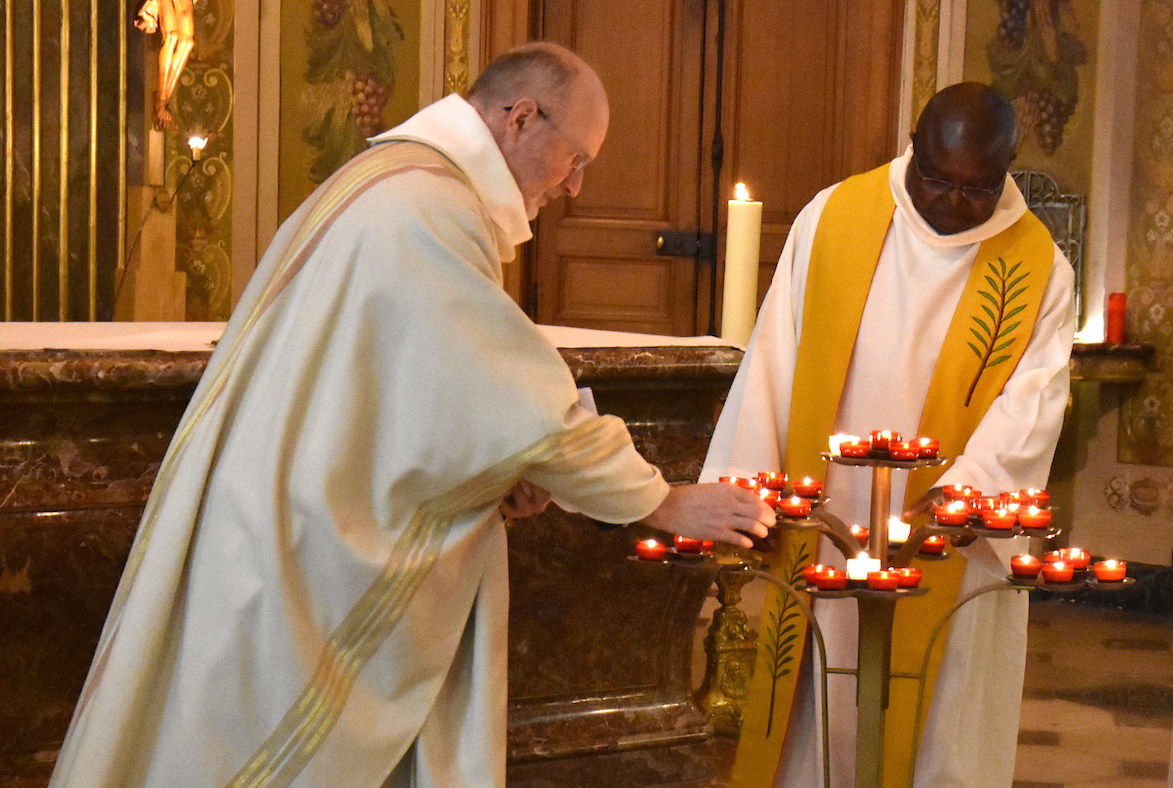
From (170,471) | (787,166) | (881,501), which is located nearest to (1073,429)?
(787,166)

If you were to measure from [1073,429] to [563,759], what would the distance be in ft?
13.7

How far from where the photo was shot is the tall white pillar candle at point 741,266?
294 centimetres

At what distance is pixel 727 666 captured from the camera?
3.97 meters

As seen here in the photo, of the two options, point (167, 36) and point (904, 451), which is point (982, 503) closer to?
point (904, 451)

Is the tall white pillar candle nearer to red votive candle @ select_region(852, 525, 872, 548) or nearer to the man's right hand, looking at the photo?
red votive candle @ select_region(852, 525, 872, 548)

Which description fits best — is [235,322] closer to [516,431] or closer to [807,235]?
[516,431]

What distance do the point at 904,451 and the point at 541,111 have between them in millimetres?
726

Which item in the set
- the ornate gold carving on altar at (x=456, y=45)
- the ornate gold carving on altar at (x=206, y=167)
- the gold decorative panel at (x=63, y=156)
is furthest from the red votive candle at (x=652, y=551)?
the ornate gold carving on altar at (x=456, y=45)

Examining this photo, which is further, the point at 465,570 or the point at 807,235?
the point at 807,235

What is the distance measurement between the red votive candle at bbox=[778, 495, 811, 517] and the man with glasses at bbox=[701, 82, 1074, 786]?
0.66 m

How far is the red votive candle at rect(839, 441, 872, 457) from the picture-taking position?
80.1 inches

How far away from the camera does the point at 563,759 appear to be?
3309 millimetres

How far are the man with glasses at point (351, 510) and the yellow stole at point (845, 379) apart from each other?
28.4 inches

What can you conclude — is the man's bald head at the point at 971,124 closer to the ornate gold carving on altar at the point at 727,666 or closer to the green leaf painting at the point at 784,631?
the green leaf painting at the point at 784,631
